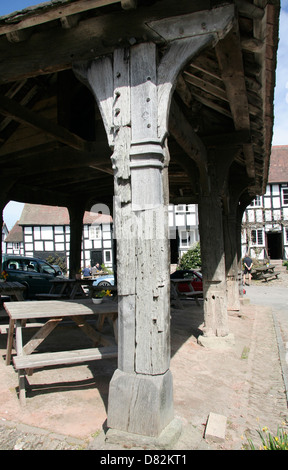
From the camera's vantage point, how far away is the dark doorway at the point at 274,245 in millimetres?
31844

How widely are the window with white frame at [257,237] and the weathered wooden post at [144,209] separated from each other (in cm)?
2901

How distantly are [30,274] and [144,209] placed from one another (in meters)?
10.6

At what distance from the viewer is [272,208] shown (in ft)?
99.4

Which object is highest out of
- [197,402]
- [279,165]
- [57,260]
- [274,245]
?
[279,165]

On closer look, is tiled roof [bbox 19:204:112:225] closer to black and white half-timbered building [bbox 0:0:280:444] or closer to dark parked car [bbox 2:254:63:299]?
dark parked car [bbox 2:254:63:299]

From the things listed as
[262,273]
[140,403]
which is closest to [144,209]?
[140,403]

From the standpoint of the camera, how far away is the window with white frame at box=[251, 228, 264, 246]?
30.5 meters

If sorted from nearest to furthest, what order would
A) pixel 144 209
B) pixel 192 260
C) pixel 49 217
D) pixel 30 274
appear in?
1. pixel 144 209
2. pixel 30 274
3. pixel 192 260
4. pixel 49 217

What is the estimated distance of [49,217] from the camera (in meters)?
31.5

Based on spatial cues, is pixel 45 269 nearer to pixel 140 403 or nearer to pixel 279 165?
pixel 140 403

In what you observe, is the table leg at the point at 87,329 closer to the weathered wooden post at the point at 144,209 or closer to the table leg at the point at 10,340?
the table leg at the point at 10,340
